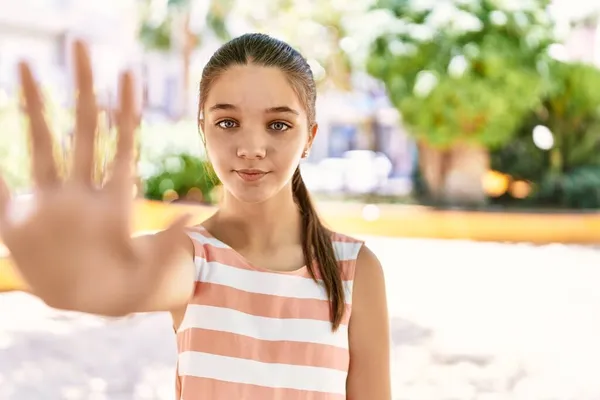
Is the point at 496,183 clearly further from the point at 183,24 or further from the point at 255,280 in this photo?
the point at 255,280

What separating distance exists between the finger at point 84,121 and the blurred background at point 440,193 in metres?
2.59

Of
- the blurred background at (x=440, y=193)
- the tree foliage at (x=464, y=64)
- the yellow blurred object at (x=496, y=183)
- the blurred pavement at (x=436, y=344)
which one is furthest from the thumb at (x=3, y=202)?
the yellow blurred object at (x=496, y=183)

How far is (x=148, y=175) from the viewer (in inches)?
→ 339

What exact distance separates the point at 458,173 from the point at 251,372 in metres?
8.78

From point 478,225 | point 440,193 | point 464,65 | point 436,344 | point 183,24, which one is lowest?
point 436,344

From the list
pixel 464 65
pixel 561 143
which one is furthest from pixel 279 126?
pixel 561 143

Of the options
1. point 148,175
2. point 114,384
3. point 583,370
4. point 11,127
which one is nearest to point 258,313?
point 114,384

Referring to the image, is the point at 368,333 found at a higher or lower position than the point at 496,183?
lower

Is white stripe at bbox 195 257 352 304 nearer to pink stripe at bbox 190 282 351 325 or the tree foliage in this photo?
pink stripe at bbox 190 282 351 325

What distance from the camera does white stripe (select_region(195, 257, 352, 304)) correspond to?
0.94 meters

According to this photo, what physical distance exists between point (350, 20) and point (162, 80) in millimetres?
11674

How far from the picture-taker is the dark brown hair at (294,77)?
0.96m

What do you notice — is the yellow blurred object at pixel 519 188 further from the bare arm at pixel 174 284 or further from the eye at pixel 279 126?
the bare arm at pixel 174 284

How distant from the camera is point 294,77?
98cm
